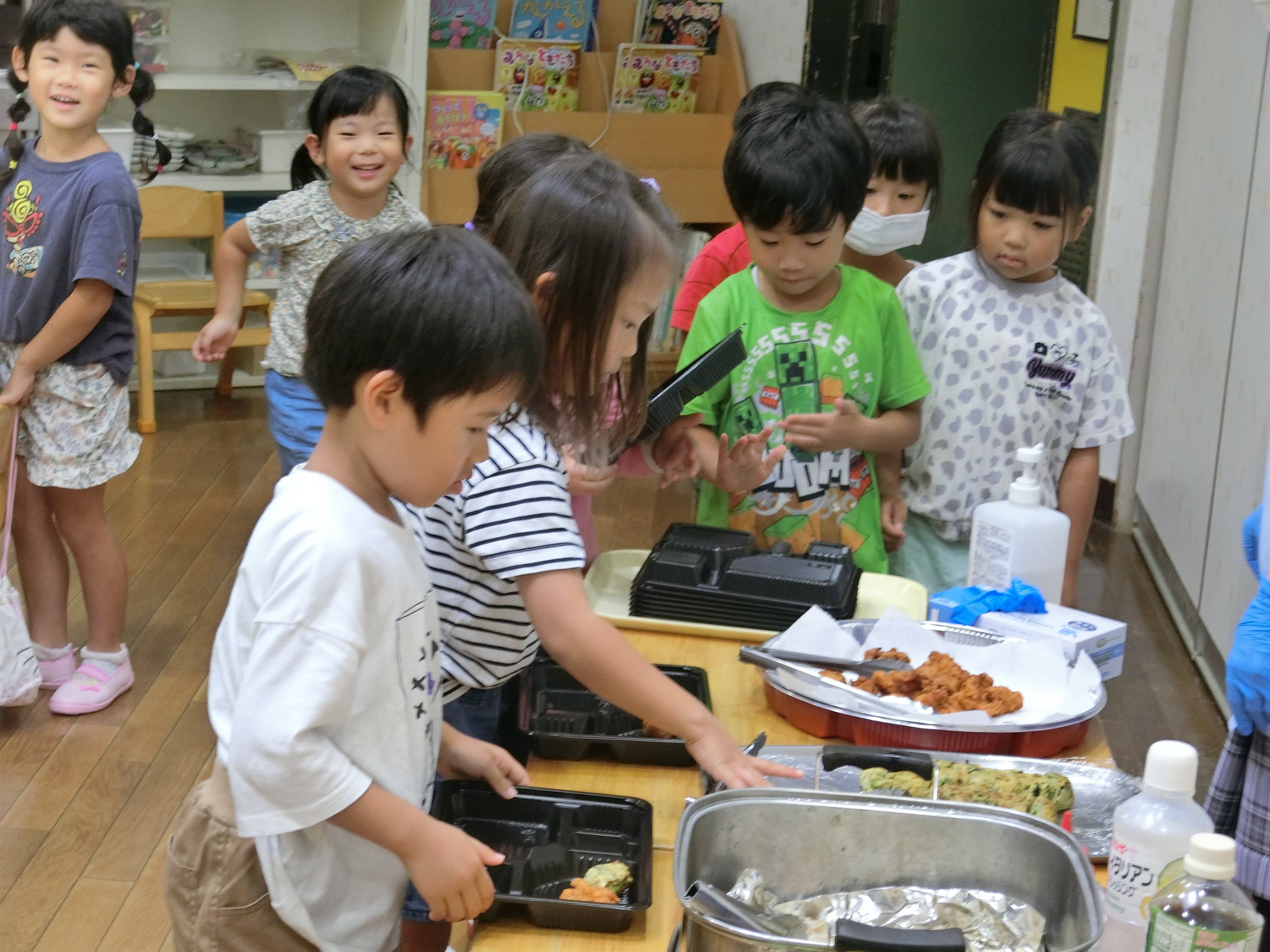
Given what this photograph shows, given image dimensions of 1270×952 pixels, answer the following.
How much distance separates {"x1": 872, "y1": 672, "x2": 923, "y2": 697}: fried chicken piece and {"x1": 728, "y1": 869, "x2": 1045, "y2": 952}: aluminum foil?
0.31 m

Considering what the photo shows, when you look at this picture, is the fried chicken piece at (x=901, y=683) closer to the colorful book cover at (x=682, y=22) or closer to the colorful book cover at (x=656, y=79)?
the colorful book cover at (x=656, y=79)

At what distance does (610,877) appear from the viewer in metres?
1.06

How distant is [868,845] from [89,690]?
6.98 ft

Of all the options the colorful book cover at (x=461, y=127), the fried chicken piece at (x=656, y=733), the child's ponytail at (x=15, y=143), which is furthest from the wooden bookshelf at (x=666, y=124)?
the fried chicken piece at (x=656, y=733)

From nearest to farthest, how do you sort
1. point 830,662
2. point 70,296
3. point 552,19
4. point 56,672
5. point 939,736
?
1. point 939,736
2. point 830,662
3. point 70,296
4. point 56,672
5. point 552,19

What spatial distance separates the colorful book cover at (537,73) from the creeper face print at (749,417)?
3.04m

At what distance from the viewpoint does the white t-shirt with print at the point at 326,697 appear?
96 centimetres

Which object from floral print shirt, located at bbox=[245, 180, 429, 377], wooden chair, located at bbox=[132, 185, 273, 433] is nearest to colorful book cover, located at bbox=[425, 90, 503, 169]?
wooden chair, located at bbox=[132, 185, 273, 433]

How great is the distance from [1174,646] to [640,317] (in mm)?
2495

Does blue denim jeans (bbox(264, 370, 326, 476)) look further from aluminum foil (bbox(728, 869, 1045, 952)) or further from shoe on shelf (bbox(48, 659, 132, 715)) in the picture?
aluminum foil (bbox(728, 869, 1045, 952))

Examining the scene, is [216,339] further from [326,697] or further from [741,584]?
[326,697]

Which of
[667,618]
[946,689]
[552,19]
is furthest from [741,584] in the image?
[552,19]

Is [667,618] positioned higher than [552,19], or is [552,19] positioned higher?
[552,19]

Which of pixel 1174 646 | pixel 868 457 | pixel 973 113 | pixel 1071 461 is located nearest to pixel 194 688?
pixel 868 457
